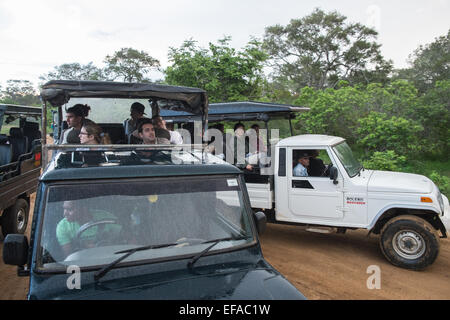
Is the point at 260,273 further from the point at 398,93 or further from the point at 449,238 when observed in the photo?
the point at 398,93

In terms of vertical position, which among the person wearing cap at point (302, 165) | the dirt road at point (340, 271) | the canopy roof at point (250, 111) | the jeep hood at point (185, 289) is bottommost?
the dirt road at point (340, 271)

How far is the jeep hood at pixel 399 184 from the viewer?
5.20m

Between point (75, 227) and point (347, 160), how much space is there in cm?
472

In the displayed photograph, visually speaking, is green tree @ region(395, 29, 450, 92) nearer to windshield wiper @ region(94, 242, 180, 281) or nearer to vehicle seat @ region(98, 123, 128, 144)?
vehicle seat @ region(98, 123, 128, 144)

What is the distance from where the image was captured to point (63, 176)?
2406 millimetres

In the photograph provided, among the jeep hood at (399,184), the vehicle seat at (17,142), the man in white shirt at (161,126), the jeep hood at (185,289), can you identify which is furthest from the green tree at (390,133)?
the jeep hood at (185,289)

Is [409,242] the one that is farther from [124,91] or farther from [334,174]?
[124,91]

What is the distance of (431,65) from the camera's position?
52.7 ft

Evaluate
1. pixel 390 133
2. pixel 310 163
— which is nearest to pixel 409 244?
pixel 310 163

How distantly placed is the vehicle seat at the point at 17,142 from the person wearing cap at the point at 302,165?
5515 mm

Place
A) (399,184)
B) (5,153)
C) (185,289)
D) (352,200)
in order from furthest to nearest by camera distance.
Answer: (5,153) < (352,200) < (399,184) < (185,289)

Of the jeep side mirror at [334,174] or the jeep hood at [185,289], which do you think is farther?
the jeep side mirror at [334,174]

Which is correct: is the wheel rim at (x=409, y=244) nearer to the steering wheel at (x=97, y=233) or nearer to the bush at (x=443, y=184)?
the bush at (x=443, y=184)
